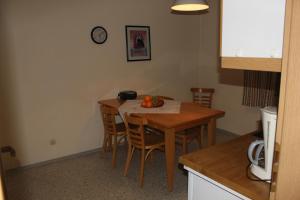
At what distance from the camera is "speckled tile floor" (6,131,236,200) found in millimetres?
2725

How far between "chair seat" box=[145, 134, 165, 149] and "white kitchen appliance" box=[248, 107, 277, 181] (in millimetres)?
1632

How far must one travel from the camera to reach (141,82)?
4137mm

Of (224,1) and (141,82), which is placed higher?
(224,1)

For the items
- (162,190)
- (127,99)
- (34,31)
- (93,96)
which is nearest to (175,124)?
(162,190)

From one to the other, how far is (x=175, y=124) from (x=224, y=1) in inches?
64.7

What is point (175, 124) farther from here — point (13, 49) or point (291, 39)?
point (13, 49)

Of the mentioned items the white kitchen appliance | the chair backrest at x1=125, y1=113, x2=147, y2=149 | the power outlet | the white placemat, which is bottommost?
the power outlet

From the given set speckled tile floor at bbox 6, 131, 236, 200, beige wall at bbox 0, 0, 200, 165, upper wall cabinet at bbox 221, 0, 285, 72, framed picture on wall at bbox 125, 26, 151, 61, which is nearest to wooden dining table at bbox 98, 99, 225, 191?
speckled tile floor at bbox 6, 131, 236, 200

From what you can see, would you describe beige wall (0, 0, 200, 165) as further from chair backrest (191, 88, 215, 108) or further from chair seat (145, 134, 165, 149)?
chair seat (145, 134, 165, 149)

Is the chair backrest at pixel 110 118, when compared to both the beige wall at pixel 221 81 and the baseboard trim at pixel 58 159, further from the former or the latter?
the beige wall at pixel 221 81

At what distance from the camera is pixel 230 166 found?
4.52ft

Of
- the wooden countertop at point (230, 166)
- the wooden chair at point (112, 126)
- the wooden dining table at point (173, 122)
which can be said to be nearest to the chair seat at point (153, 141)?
the wooden dining table at point (173, 122)

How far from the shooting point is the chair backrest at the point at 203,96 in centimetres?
435

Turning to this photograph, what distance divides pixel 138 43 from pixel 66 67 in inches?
46.2
